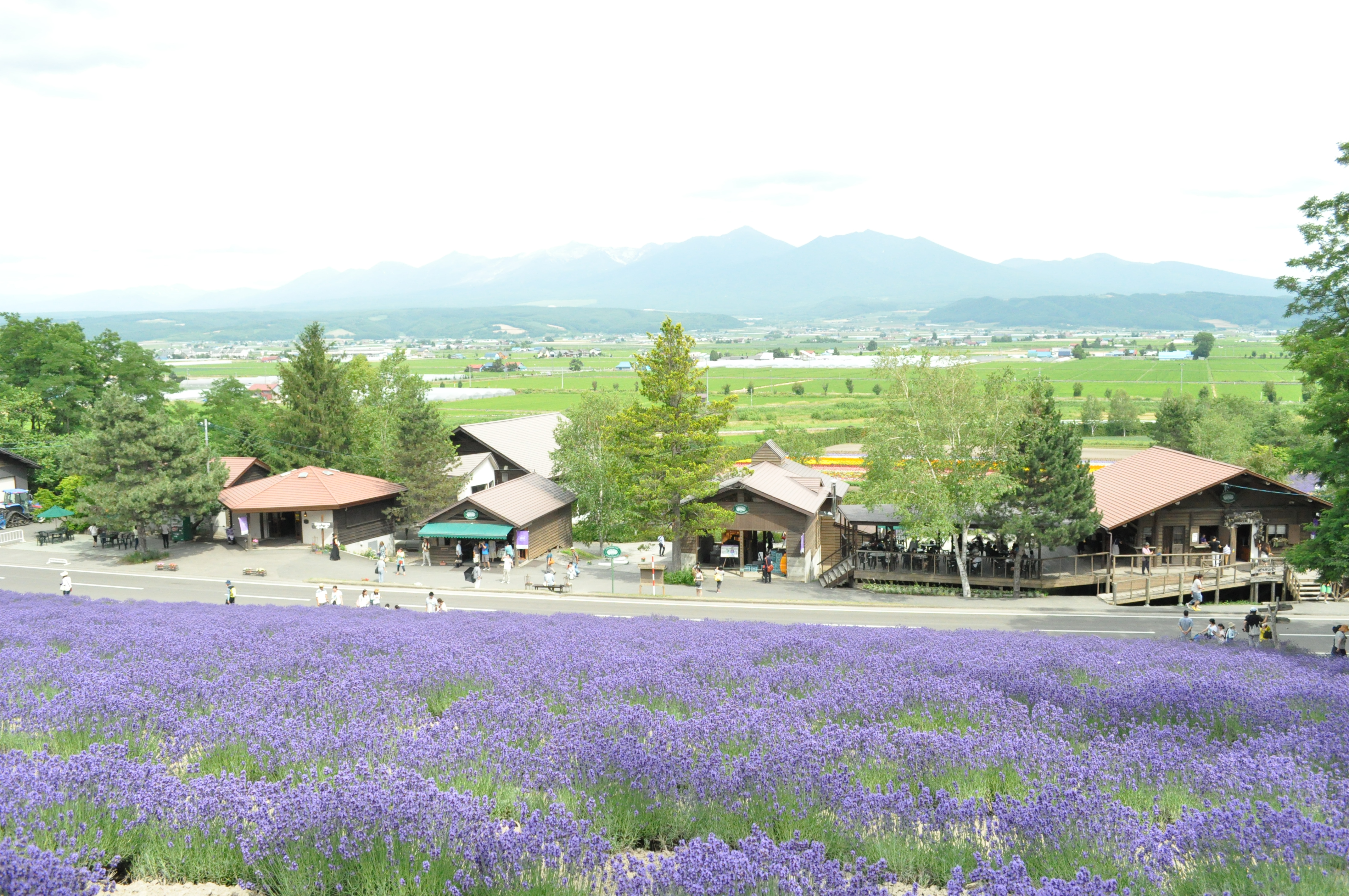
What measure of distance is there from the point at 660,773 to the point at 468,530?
34382mm

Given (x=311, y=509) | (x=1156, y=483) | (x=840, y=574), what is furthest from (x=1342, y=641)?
(x=311, y=509)

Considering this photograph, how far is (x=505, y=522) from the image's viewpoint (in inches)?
1554

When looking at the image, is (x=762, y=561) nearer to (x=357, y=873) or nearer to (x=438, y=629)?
(x=438, y=629)

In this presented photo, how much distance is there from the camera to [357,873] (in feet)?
16.6

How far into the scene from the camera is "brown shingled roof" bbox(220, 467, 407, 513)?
42.4m

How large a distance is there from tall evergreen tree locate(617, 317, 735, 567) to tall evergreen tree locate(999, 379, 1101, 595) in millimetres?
11908

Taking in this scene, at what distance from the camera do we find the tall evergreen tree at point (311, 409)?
52969 mm

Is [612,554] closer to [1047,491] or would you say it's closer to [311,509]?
[1047,491]

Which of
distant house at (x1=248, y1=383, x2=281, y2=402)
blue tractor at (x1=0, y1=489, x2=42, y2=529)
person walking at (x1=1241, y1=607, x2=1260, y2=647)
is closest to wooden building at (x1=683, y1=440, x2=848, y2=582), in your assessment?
person walking at (x1=1241, y1=607, x2=1260, y2=647)

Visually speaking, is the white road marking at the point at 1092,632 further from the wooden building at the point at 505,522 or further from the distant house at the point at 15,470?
the distant house at the point at 15,470

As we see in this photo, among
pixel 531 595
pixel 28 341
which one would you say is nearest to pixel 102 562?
pixel 531 595

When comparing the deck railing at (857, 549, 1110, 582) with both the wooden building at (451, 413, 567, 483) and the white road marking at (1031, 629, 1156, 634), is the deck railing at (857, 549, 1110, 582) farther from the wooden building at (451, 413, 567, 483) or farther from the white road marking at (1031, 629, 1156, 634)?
the wooden building at (451, 413, 567, 483)

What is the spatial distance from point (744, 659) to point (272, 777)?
6077 millimetres

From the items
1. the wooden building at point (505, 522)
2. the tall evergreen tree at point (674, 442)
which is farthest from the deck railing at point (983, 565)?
the wooden building at point (505, 522)
